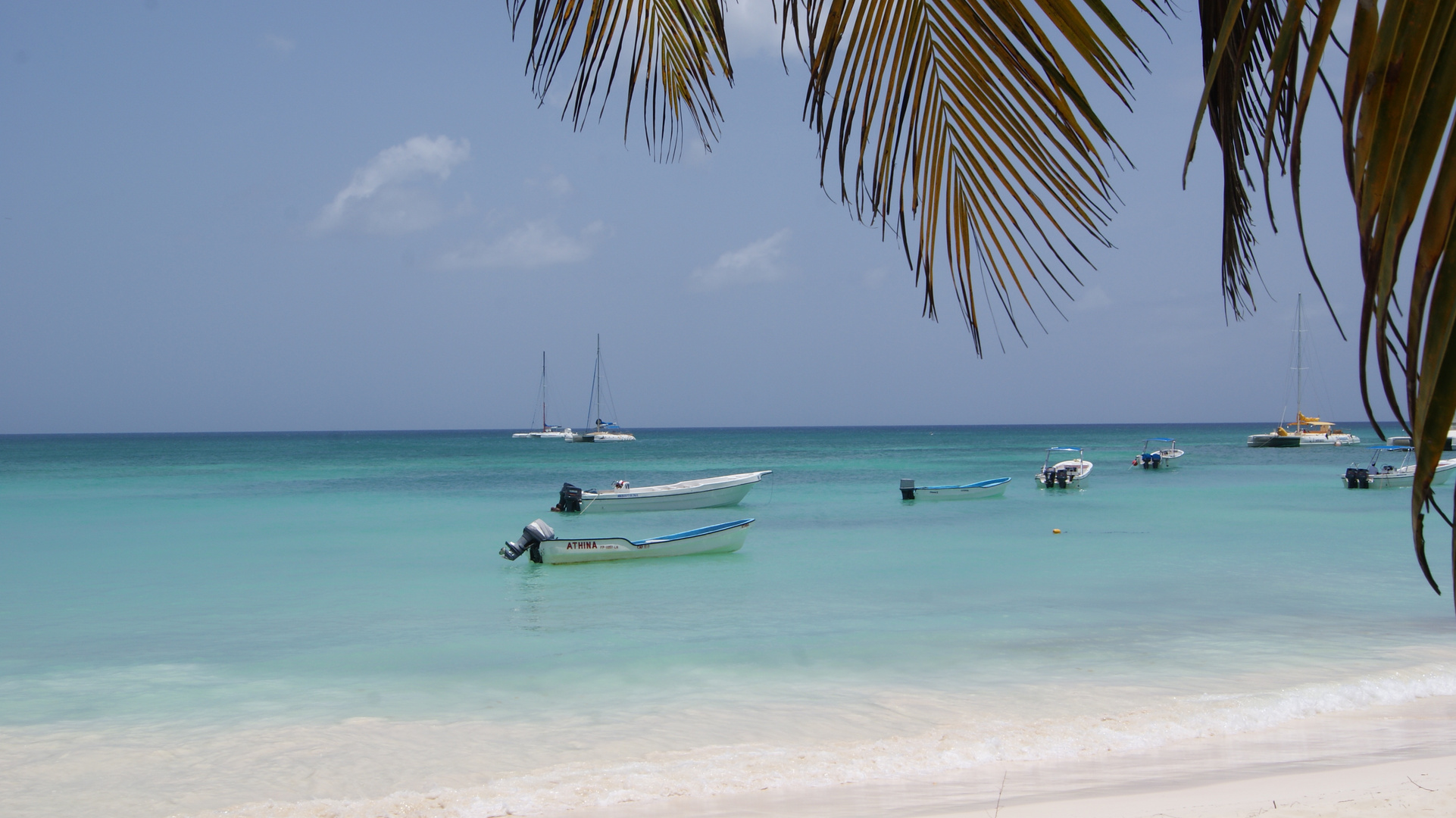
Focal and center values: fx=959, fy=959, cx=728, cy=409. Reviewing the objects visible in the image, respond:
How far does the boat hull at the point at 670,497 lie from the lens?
958 inches

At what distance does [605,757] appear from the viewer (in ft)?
22.2

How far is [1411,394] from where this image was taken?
0.56 metres

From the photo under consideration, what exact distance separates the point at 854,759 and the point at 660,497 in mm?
17970

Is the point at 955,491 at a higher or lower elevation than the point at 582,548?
higher

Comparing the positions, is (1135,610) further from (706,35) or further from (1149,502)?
(1149,502)

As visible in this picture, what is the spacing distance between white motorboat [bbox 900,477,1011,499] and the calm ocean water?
3599 mm

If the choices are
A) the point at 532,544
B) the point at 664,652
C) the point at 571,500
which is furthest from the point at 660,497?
the point at 664,652

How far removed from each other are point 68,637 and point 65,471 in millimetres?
48432

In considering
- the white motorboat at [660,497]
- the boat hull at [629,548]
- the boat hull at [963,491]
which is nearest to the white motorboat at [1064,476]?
the boat hull at [963,491]

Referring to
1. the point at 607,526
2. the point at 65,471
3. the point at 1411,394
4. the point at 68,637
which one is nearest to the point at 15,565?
the point at 68,637

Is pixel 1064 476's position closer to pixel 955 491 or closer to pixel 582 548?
pixel 955 491

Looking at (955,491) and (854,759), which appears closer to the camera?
(854,759)

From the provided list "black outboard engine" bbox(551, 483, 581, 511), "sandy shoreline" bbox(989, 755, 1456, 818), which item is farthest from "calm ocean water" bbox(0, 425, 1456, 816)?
"black outboard engine" bbox(551, 483, 581, 511)

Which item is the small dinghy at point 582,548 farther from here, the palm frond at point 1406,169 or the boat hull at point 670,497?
the palm frond at point 1406,169
